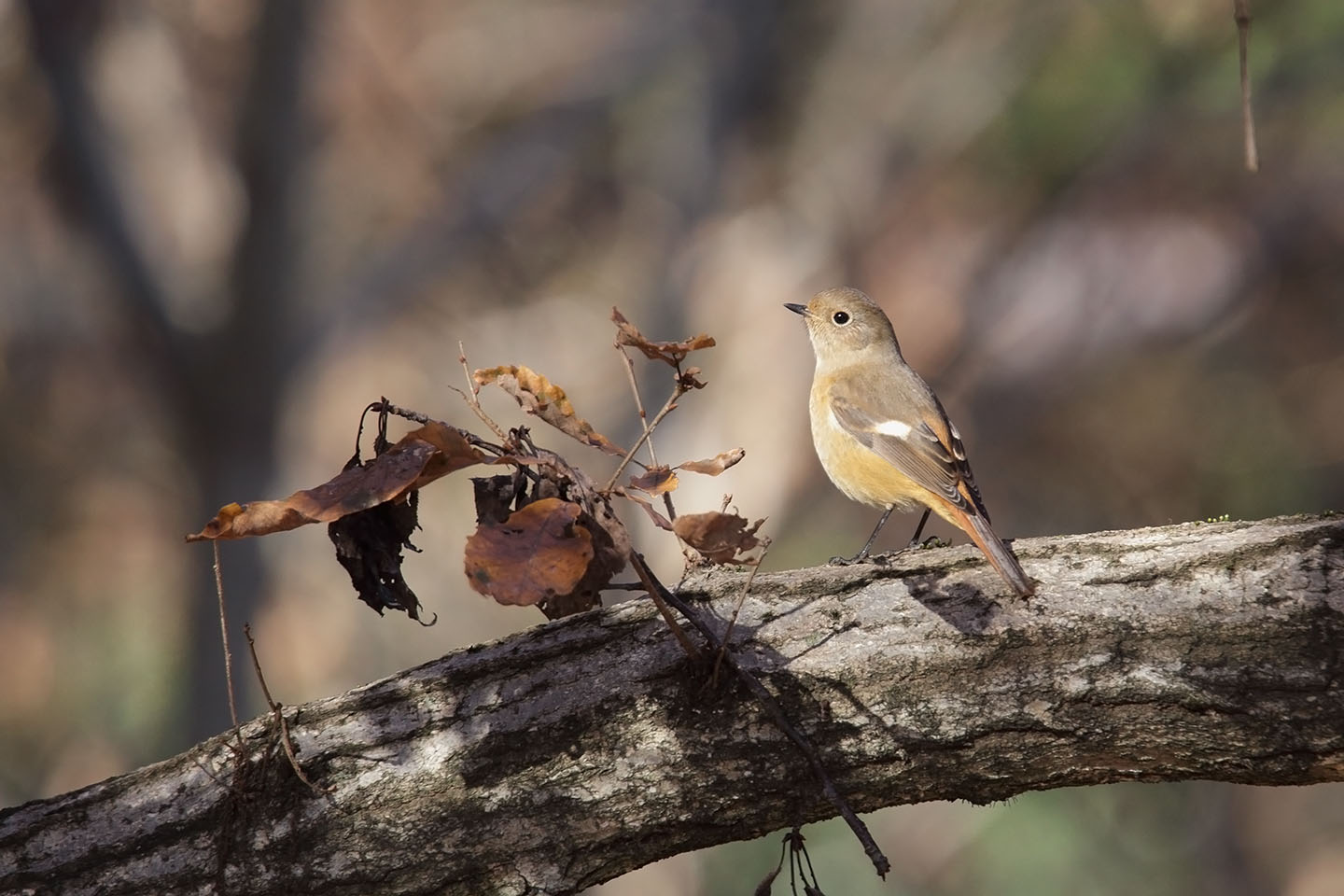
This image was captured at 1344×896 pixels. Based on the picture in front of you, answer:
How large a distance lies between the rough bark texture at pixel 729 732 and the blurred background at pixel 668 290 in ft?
13.3

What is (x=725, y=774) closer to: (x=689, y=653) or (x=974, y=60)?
(x=689, y=653)

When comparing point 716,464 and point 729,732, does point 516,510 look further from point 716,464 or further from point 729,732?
point 729,732

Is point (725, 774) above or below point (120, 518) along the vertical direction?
below

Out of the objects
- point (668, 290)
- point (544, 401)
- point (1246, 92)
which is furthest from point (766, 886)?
point (668, 290)

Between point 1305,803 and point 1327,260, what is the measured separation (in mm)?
2963

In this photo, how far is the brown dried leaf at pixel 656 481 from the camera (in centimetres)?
171

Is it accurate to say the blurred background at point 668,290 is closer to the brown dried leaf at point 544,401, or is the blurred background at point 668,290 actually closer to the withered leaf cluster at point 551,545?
the brown dried leaf at point 544,401

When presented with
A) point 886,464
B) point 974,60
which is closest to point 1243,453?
point 974,60

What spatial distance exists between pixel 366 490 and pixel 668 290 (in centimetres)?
510

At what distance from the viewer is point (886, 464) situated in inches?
130

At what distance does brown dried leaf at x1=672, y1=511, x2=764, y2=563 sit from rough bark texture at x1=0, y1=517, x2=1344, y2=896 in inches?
12.6

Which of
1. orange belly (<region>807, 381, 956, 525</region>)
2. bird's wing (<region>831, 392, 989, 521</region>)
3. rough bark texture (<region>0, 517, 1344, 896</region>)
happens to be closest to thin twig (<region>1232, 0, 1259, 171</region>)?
rough bark texture (<region>0, 517, 1344, 896</region>)

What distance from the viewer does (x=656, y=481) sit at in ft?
5.67

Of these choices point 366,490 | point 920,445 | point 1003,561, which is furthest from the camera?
point 920,445
